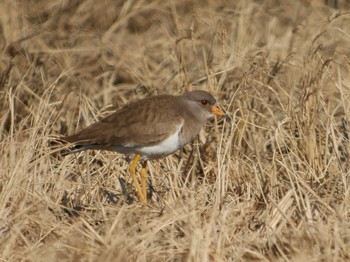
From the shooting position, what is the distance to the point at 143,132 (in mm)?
6504

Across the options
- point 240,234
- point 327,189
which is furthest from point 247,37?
point 240,234

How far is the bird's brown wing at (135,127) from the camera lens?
21.1ft

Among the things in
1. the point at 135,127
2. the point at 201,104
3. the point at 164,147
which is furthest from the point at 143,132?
the point at 201,104

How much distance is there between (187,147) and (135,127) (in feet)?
3.32

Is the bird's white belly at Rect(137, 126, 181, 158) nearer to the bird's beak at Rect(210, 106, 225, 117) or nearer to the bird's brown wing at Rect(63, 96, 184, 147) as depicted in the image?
the bird's brown wing at Rect(63, 96, 184, 147)

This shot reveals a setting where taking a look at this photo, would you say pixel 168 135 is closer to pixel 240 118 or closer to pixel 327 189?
pixel 240 118

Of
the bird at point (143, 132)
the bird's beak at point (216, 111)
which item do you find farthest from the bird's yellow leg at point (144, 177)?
the bird's beak at point (216, 111)

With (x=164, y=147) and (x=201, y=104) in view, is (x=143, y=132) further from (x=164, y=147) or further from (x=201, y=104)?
(x=201, y=104)

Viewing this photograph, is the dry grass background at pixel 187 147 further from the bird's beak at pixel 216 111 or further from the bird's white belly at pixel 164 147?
the bird's white belly at pixel 164 147

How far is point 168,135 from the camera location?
21.2ft

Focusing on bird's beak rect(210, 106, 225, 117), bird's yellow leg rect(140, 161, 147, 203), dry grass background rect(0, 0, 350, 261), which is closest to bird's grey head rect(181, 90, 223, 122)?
bird's beak rect(210, 106, 225, 117)

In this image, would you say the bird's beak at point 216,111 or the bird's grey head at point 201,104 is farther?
the bird's beak at point 216,111

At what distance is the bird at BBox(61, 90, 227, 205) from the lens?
6418 mm

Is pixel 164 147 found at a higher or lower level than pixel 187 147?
higher
